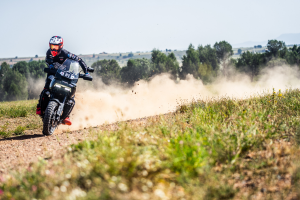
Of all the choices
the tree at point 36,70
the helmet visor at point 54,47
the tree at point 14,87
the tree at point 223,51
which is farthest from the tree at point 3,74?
the helmet visor at point 54,47

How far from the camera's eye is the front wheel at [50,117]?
619 cm

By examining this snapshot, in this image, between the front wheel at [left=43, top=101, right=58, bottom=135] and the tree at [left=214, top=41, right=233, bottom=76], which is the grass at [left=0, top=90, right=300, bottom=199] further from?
the tree at [left=214, top=41, right=233, bottom=76]

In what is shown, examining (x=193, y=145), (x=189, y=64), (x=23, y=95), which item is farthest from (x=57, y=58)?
(x=23, y=95)

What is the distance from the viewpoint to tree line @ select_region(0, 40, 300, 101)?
58812mm

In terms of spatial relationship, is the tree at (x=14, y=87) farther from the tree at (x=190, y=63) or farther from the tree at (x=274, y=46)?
the tree at (x=274, y=46)

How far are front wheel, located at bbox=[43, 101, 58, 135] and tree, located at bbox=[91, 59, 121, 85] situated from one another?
62.4 metres

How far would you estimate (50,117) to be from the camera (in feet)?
20.5

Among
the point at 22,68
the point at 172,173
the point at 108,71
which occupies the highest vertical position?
the point at 22,68

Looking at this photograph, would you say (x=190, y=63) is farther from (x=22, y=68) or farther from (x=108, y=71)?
(x=22, y=68)

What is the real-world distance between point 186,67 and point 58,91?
2367 inches

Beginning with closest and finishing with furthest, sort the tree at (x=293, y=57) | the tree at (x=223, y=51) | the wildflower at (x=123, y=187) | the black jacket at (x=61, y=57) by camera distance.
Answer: the wildflower at (x=123, y=187) < the black jacket at (x=61, y=57) < the tree at (x=293, y=57) < the tree at (x=223, y=51)

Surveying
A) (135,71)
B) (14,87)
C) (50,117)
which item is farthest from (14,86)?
(50,117)

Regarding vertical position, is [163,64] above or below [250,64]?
above

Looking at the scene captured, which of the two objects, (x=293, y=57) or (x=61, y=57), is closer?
(x=61, y=57)
